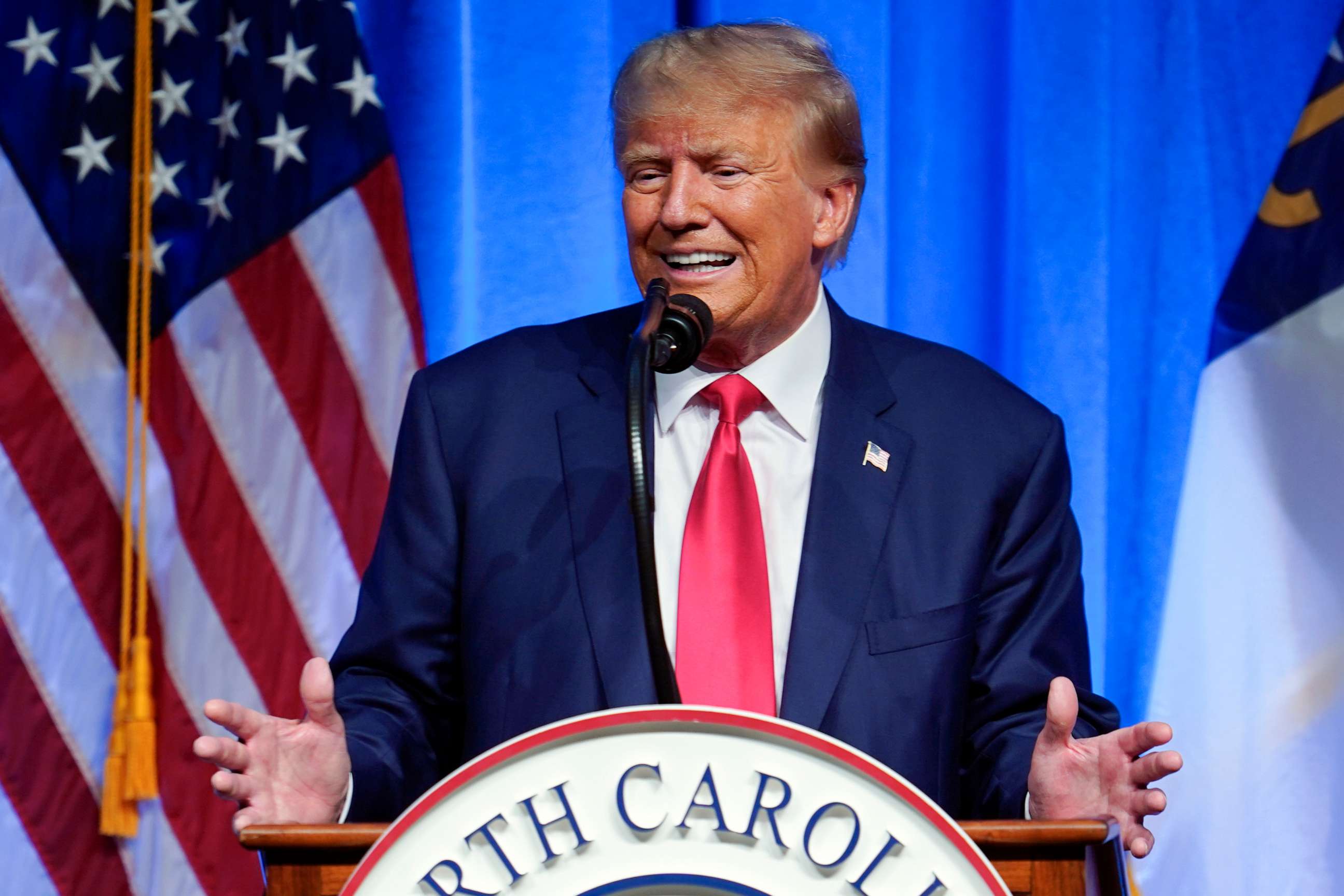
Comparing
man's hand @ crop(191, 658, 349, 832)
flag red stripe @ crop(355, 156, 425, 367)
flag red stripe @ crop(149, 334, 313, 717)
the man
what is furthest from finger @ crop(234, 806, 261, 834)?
flag red stripe @ crop(355, 156, 425, 367)

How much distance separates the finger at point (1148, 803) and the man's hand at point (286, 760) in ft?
2.10

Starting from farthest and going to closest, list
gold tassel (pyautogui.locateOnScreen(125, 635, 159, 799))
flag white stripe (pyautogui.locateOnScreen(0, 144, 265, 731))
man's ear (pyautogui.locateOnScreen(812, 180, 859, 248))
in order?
flag white stripe (pyautogui.locateOnScreen(0, 144, 265, 731)) → gold tassel (pyautogui.locateOnScreen(125, 635, 159, 799)) → man's ear (pyautogui.locateOnScreen(812, 180, 859, 248))

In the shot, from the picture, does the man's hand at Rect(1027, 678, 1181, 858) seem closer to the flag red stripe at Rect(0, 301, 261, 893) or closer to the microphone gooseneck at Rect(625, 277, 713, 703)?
the microphone gooseneck at Rect(625, 277, 713, 703)

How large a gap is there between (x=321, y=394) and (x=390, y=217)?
0.33 meters

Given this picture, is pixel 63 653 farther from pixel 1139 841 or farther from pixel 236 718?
pixel 1139 841

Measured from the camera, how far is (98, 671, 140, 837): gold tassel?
2.35m

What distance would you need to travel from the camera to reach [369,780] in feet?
4.32

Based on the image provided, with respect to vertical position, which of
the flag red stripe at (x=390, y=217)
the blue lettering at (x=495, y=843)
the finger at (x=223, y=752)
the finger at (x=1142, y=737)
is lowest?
the blue lettering at (x=495, y=843)

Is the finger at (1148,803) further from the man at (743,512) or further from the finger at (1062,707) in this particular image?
the man at (743,512)

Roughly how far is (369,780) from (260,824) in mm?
311

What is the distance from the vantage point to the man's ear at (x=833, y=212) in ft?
5.91

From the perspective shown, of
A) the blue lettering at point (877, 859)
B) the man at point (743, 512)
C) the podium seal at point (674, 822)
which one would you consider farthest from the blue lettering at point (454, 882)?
the man at point (743, 512)

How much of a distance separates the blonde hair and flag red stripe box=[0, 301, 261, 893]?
1.19 m

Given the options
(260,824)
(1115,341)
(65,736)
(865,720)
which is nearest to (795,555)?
(865,720)
